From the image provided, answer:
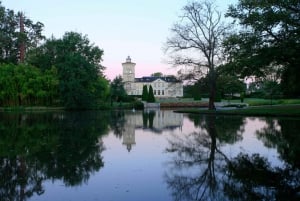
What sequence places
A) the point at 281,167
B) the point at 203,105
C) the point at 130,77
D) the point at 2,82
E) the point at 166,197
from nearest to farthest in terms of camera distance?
the point at 166,197 → the point at 281,167 → the point at 2,82 → the point at 203,105 → the point at 130,77

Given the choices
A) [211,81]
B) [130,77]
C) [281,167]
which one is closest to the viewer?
[281,167]

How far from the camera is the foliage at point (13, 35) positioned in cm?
5778

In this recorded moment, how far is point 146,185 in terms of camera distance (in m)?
6.16

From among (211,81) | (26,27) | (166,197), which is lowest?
(166,197)

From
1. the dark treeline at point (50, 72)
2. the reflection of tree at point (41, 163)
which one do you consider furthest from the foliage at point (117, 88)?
the reflection of tree at point (41, 163)

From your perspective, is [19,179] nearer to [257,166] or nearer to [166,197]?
[166,197]

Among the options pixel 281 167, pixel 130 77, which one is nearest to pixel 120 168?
pixel 281 167

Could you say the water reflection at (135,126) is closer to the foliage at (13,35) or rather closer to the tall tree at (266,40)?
the tall tree at (266,40)

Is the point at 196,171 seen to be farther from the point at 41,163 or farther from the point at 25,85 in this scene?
the point at 25,85

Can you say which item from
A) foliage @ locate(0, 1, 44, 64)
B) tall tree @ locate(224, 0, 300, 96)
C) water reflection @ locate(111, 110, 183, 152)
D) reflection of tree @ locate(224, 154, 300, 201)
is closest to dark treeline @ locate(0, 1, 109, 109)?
foliage @ locate(0, 1, 44, 64)

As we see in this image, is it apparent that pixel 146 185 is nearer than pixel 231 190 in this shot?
No

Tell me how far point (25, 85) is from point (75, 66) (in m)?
7.67

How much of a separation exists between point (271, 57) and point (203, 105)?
3812 cm

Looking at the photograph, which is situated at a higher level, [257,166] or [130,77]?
[130,77]
